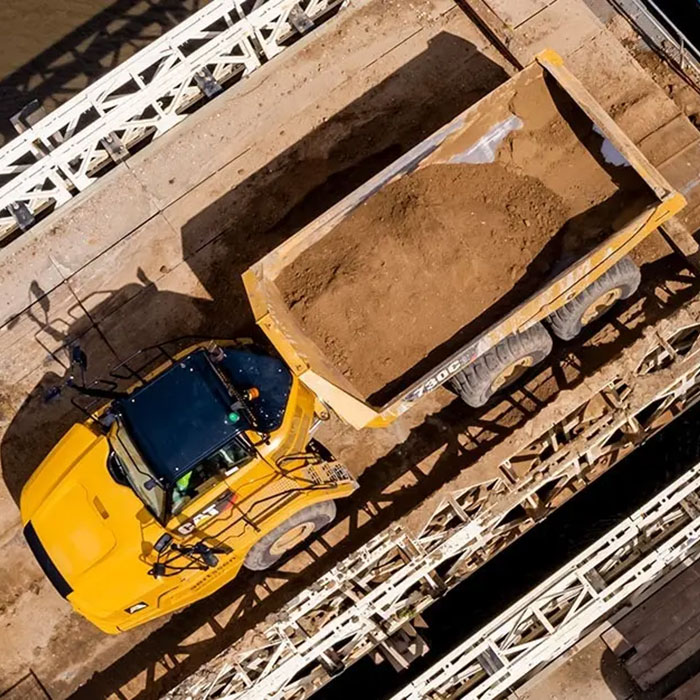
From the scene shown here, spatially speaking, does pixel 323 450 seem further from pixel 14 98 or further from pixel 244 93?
pixel 14 98

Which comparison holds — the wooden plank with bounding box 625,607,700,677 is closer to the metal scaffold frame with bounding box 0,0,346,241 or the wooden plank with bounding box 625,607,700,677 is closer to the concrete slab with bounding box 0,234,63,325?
the concrete slab with bounding box 0,234,63,325

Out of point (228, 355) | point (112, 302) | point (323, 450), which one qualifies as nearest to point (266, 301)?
point (228, 355)

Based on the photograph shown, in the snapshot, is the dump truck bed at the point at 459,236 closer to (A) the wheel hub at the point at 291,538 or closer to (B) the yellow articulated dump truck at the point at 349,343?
(B) the yellow articulated dump truck at the point at 349,343

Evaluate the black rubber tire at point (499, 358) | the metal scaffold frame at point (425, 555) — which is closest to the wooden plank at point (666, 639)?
the metal scaffold frame at point (425, 555)

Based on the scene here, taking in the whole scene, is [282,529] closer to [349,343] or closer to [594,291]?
[349,343]

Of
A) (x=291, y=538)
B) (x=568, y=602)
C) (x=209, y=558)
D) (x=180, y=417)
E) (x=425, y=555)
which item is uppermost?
(x=180, y=417)

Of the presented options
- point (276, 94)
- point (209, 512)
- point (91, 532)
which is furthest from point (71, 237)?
point (209, 512)
